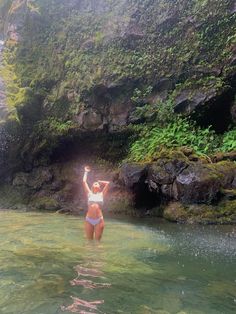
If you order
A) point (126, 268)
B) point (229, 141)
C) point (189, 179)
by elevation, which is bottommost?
point (126, 268)

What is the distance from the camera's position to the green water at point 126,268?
5.79 metres

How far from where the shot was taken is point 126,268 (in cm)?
771

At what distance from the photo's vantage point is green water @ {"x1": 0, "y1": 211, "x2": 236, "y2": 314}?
228 inches

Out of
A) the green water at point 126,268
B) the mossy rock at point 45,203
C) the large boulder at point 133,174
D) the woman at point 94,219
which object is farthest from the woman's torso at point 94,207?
the mossy rock at point 45,203

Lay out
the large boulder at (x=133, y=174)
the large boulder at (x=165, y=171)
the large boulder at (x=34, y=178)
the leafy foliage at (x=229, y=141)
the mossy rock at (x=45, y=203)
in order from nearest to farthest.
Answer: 1. the large boulder at (x=165, y=171)
2. the leafy foliage at (x=229, y=141)
3. the large boulder at (x=133, y=174)
4. the mossy rock at (x=45, y=203)
5. the large boulder at (x=34, y=178)

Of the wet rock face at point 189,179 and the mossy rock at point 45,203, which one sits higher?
the wet rock face at point 189,179

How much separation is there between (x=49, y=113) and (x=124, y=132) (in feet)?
14.0

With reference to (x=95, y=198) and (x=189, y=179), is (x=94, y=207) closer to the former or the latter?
(x=95, y=198)

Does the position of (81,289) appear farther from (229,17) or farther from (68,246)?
(229,17)

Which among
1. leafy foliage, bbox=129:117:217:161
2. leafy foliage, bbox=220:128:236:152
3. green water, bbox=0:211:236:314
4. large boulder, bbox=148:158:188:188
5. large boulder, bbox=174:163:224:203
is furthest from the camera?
leafy foliage, bbox=129:117:217:161

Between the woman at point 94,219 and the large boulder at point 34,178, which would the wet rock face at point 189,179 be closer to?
the woman at point 94,219

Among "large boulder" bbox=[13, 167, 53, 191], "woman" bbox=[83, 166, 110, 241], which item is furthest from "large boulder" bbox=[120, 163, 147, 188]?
"large boulder" bbox=[13, 167, 53, 191]

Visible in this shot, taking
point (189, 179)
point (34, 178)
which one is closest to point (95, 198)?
point (189, 179)

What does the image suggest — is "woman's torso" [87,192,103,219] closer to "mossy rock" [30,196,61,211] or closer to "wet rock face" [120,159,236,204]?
"wet rock face" [120,159,236,204]
